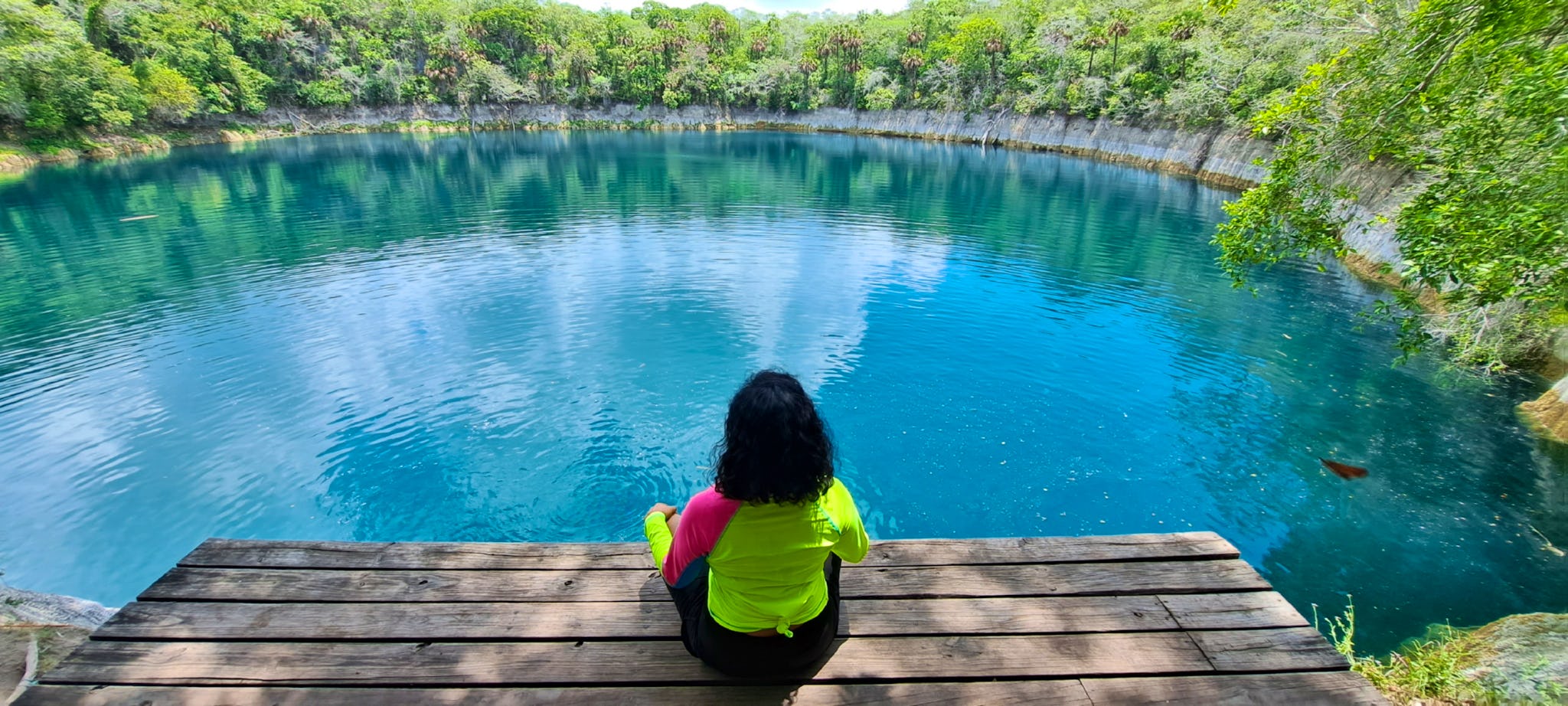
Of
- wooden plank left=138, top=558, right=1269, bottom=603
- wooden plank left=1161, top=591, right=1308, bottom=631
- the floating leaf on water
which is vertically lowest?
the floating leaf on water

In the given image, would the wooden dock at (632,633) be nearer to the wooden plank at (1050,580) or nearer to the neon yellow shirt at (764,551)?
the wooden plank at (1050,580)

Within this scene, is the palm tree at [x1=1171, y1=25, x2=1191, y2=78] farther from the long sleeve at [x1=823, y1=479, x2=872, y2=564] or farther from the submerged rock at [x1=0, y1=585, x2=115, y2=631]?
the submerged rock at [x1=0, y1=585, x2=115, y2=631]

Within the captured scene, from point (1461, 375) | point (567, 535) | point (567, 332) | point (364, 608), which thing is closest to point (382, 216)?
point (567, 332)

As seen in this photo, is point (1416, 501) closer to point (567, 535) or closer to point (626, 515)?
point (626, 515)

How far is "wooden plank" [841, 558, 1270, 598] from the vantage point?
300cm

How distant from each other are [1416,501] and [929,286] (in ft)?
26.7

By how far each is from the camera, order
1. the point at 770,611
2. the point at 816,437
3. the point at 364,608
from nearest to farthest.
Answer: the point at 816,437 < the point at 770,611 < the point at 364,608

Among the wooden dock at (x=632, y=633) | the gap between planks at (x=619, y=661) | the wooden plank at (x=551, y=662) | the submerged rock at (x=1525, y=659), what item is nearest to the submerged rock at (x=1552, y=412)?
the submerged rock at (x=1525, y=659)

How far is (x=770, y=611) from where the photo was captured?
2271mm

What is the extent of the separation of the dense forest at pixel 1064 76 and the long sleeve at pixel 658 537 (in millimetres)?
6034

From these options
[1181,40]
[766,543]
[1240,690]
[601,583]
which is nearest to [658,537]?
[601,583]

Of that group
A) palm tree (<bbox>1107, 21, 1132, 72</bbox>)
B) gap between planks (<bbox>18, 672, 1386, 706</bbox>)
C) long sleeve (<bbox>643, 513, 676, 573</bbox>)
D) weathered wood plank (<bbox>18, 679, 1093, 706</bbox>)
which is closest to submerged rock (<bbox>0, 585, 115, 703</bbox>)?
weathered wood plank (<bbox>18, 679, 1093, 706</bbox>)

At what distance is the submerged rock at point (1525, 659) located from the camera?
10.4 ft

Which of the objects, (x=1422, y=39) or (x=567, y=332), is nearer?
(x=1422, y=39)
